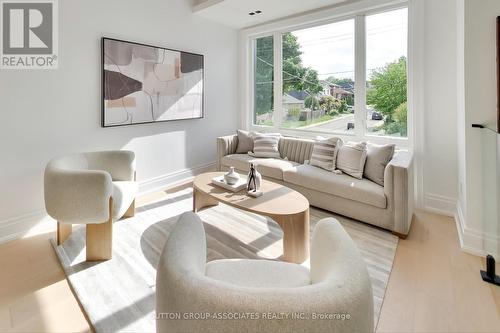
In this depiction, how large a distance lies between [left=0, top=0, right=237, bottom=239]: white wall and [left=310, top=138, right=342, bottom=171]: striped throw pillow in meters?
2.06

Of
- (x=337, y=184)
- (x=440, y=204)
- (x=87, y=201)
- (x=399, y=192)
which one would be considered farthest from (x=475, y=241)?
(x=87, y=201)

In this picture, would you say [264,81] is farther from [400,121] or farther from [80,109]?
[80,109]

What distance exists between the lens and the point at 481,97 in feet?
7.32

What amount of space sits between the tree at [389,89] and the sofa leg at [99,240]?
11.0 ft

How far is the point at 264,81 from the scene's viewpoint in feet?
16.3

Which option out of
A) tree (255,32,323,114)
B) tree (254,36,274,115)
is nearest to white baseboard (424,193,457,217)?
tree (255,32,323,114)

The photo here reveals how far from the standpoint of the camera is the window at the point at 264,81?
4.84 metres

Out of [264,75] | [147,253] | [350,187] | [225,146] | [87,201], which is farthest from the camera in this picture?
[264,75]

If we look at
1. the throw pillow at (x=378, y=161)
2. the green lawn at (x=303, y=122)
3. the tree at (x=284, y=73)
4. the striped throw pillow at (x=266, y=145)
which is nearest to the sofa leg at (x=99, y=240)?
the striped throw pillow at (x=266, y=145)

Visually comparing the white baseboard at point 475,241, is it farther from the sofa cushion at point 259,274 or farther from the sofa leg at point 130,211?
the sofa leg at point 130,211

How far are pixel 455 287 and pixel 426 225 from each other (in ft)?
3.66

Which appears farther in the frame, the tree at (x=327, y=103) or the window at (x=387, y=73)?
the tree at (x=327, y=103)

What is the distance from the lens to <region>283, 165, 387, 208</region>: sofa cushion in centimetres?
274

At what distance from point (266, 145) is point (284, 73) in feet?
4.65
